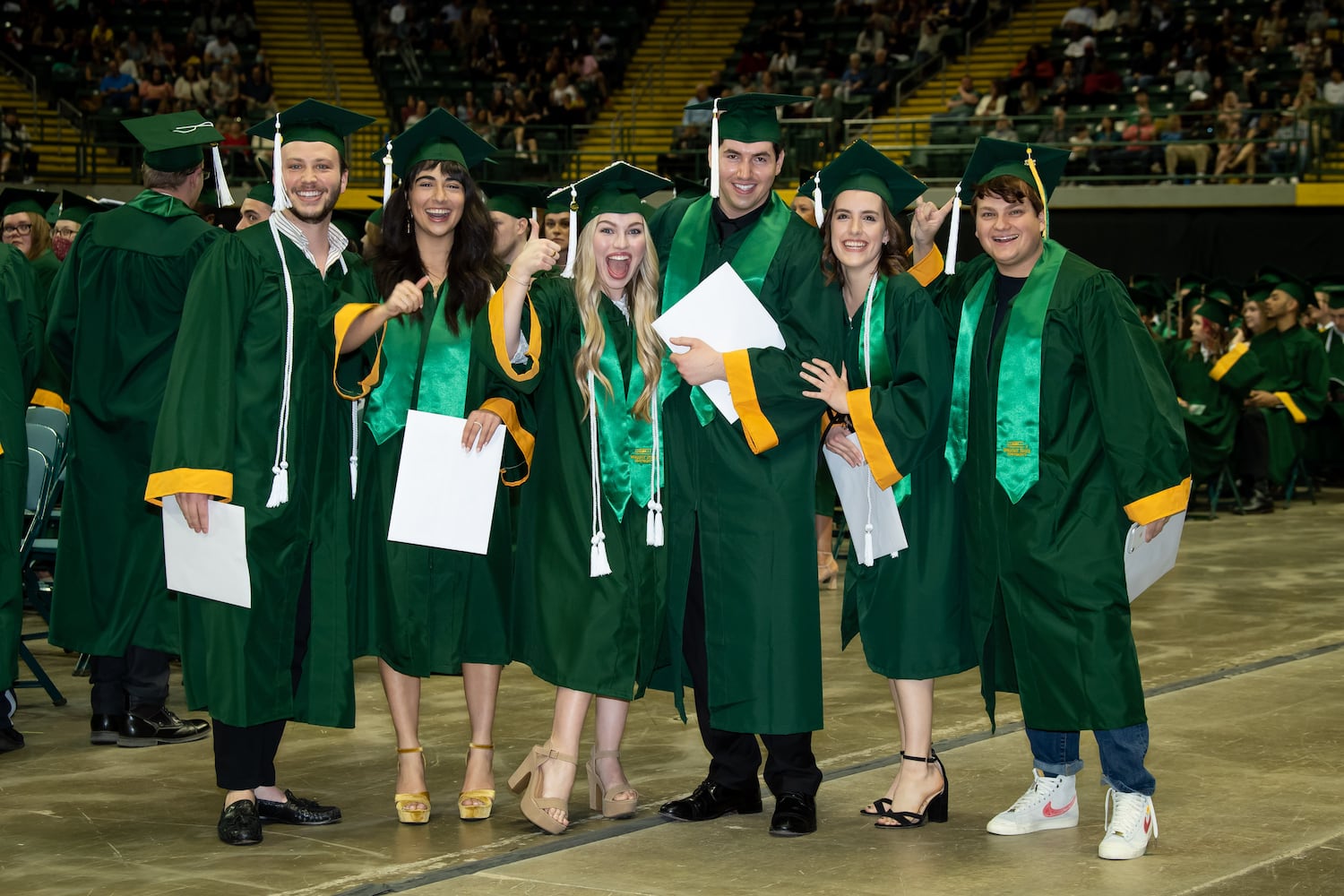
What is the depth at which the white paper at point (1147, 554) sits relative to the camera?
4.25m

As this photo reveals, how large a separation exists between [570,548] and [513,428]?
361 mm

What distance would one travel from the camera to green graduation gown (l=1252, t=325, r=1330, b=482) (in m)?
13.4

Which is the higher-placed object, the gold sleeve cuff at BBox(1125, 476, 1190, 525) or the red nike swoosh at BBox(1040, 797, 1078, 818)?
the gold sleeve cuff at BBox(1125, 476, 1190, 525)

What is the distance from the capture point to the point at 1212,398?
1316cm

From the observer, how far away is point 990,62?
22797 mm

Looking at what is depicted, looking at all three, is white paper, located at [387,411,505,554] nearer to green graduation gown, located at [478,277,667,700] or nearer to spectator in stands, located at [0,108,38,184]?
green graduation gown, located at [478,277,667,700]

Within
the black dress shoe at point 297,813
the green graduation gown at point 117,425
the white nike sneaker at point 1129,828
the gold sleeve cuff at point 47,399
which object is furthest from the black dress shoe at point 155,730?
the white nike sneaker at point 1129,828

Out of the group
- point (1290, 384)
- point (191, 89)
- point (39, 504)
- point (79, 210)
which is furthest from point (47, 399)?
point (191, 89)

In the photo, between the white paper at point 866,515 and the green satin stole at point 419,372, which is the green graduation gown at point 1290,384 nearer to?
the white paper at point 866,515

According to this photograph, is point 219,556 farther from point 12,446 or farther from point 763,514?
point 12,446

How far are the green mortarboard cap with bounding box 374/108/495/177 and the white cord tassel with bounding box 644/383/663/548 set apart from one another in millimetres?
857

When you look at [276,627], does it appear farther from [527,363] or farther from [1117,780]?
[1117,780]

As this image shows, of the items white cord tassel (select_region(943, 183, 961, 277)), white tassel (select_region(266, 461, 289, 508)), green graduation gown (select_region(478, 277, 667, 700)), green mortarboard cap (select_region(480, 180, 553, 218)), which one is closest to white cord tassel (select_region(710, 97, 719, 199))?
green graduation gown (select_region(478, 277, 667, 700))

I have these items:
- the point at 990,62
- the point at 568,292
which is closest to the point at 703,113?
the point at 990,62
